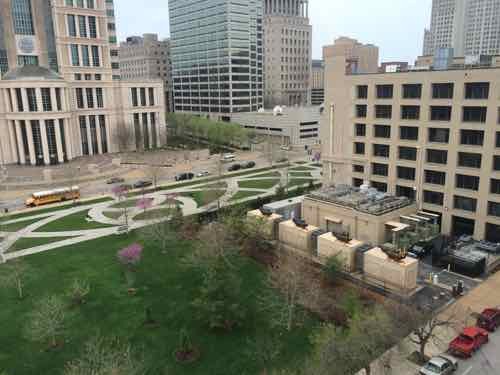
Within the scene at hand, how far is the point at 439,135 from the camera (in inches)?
1959

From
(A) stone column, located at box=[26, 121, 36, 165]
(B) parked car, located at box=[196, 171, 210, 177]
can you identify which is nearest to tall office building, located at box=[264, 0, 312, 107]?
(B) parked car, located at box=[196, 171, 210, 177]

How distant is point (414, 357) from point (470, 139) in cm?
3041

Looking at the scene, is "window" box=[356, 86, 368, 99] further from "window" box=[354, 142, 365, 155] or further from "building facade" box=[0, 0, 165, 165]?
"building facade" box=[0, 0, 165, 165]

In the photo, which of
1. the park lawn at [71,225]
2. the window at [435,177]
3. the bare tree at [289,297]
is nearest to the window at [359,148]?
the window at [435,177]

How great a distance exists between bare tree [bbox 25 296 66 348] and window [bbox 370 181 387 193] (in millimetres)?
43703

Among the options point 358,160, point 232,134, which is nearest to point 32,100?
point 232,134

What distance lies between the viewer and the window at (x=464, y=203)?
47.8 m

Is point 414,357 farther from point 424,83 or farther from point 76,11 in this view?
point 76,11

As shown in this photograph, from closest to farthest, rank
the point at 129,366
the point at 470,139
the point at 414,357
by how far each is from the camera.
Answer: the point at 129,366, the point at 414,357, the point at 470,139

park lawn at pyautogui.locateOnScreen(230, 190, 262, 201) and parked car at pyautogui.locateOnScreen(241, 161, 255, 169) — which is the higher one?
parked car at pyautogui.locateOnScreen(241, 161, 255, 169)

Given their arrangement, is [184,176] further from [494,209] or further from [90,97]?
[494,209]

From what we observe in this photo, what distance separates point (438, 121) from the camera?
49.3 metres

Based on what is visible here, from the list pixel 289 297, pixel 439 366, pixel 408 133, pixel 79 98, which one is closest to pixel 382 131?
pixel 408 133

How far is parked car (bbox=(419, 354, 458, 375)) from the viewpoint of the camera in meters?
24.6
